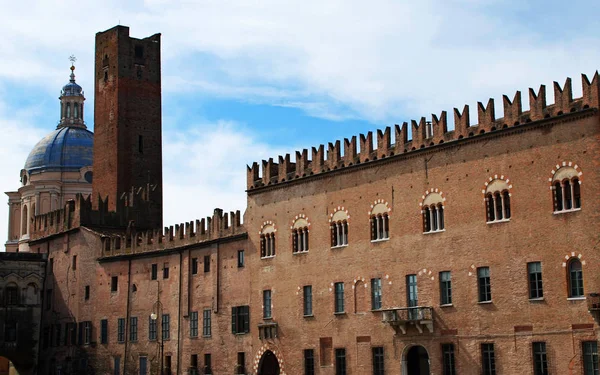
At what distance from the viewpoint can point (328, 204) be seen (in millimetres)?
46031

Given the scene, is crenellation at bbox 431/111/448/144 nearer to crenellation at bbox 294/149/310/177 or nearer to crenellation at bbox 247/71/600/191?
crenellation at bbox 247/71/600/191

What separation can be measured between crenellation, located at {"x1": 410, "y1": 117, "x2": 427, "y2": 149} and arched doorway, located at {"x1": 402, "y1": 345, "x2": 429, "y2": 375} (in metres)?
8.60

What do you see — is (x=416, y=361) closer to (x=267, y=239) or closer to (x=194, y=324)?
(x=267, y=239)

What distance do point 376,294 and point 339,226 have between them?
160 inches

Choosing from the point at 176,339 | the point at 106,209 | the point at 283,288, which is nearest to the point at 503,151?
the point at 283,288

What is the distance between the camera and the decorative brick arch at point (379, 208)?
4266 centimetres

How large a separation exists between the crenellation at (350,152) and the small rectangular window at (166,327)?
16.5 m

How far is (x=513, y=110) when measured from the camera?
1485 inches

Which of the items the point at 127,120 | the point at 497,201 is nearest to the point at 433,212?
the point at 497,201

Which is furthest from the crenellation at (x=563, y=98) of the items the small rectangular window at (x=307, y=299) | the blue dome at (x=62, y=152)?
the blue dome at (x=62, y=152)

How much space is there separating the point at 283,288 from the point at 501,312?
13.7 m

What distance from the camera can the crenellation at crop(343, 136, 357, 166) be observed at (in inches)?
1772

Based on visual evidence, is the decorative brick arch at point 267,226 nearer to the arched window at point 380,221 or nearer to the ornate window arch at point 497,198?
the arched window at point 380,221

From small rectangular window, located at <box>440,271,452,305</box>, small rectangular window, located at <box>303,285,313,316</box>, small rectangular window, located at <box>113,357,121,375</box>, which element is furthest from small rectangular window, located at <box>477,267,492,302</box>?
small rectangular window, located at <box>113,357,121,375</box>
